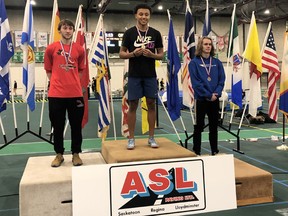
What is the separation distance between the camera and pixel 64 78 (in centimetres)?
316

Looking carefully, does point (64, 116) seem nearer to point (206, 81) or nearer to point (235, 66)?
point (206, 81)

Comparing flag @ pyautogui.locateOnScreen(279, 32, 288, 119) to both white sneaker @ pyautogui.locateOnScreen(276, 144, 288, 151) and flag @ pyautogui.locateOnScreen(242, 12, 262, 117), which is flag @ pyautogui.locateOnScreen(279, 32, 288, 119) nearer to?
flag @ pyautogui.locateOnScreen(242, 12, 262, 117)

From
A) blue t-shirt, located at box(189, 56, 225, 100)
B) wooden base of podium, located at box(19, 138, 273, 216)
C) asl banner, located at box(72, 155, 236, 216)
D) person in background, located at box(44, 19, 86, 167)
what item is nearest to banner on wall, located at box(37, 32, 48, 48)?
wooden base of podium, located at box(19, 138, 273, 216)

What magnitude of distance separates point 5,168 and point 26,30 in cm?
191

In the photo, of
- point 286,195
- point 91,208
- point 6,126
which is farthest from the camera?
point 6,126

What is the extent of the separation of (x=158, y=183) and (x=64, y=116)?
1261 mm

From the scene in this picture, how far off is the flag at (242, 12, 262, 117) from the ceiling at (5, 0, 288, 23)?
9023 mm

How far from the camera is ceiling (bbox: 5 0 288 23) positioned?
555 inches

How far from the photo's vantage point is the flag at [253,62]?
519 cm

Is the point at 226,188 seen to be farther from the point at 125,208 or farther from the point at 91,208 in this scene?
the point at 91,208

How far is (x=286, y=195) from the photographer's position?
3.36 metres

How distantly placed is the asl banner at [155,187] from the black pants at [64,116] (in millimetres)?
974

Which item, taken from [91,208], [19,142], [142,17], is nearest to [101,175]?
[91,208]

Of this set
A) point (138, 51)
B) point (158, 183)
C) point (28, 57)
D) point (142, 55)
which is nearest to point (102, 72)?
point (28, 57)
